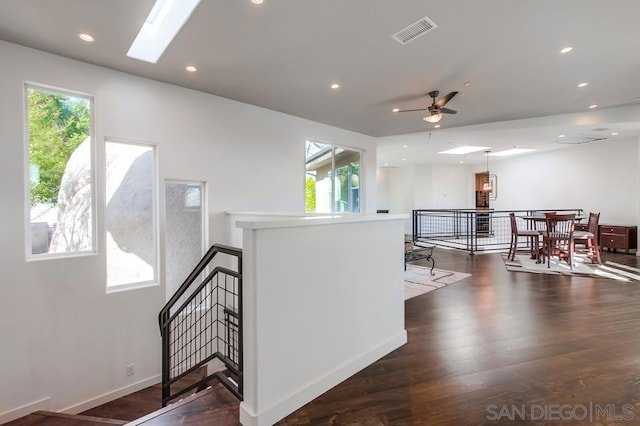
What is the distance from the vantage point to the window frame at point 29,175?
10.5 feet

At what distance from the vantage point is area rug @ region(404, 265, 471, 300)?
4.89 m

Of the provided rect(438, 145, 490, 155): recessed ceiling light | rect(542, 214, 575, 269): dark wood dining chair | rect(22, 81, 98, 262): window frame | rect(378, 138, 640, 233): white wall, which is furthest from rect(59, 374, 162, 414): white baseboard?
rect(378, 138, 640, 233): white wall

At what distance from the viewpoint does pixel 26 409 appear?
3098 millimetres

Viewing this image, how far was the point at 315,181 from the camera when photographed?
658cm

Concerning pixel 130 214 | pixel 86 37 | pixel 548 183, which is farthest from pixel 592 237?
pixel 86 37

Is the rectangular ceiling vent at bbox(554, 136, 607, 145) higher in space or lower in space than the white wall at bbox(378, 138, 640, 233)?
higher

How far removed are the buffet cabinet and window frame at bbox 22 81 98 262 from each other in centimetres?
1142

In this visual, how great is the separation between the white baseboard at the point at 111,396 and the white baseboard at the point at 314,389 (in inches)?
108

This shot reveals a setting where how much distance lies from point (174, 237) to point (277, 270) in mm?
3008

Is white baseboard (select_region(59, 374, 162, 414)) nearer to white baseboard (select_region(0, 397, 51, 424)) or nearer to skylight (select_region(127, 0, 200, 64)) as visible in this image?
white baseboard (select_region(0, 397, 51, 424))

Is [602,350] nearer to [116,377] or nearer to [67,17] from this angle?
[116,377]

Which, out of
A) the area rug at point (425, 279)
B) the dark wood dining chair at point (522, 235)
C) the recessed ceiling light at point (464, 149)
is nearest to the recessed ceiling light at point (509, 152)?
the recessed ceiling light at point (464, 149)

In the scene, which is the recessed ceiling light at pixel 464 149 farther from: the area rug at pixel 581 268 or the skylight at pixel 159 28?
the skylight at pixel 159 28

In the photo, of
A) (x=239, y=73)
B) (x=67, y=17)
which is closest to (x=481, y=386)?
(x=239, y=73)
